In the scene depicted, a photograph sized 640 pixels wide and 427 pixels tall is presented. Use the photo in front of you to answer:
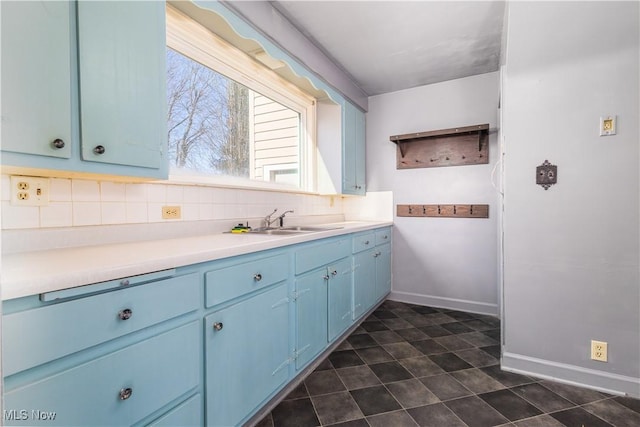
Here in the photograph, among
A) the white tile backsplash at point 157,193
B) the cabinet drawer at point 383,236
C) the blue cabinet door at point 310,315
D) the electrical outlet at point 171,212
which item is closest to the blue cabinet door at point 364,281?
the cabinet drawer at point 383,236

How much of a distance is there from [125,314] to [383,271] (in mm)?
2676

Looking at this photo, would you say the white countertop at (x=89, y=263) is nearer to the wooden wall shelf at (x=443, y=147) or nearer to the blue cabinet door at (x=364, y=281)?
the blue cabinet door at (x=364, y=281)

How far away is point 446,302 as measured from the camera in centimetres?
325

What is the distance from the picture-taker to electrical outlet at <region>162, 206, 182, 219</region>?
1650 millimetres

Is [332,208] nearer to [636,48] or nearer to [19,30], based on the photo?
[636,48]

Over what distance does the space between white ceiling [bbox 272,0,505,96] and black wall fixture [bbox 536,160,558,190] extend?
1.15 m

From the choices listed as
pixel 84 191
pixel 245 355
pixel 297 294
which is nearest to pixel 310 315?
pixel 297 294

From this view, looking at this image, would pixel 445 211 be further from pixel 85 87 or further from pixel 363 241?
pixel 85 87

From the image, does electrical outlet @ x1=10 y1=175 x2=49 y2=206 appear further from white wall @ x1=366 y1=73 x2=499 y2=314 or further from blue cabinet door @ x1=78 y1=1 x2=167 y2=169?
white wall @ x1=366 y1=73 x2=499 y2=314

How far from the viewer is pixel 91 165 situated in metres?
1.11

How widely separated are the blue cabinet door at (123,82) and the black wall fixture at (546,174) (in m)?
2.24

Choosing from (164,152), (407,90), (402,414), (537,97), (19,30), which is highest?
(407,90)

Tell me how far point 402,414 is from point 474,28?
2.74 metres

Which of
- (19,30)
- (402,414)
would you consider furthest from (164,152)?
(402,414)
